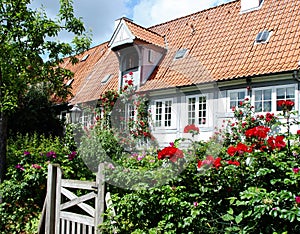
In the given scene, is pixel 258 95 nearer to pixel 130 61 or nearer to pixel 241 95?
pixel 241 95

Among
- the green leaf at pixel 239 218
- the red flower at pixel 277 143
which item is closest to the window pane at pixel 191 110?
the red flower at pixel 277 143

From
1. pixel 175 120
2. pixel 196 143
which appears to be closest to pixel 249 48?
pixel 175 120

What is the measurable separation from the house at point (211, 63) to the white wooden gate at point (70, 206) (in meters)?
7.31

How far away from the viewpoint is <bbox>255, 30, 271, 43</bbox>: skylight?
1237cm

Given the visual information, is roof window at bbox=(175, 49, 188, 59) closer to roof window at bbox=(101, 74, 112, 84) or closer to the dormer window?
the dormer window

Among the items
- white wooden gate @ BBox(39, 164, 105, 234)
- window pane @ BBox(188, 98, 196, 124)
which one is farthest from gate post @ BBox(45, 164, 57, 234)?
window pane @ BBox(188, 98, 196, 124)

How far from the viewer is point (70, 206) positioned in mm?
5531

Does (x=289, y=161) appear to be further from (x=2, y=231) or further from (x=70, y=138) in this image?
(x=70, y=138)

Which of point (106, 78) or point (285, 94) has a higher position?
point (106, 78)

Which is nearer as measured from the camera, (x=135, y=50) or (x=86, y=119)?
(x=86, y=119)

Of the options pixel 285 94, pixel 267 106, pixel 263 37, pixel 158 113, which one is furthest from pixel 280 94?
pixel 158 113

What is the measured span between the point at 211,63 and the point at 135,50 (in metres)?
3.67

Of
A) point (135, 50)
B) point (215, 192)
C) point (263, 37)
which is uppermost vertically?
point (135, 50)

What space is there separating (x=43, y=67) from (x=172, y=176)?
607 centimetres
